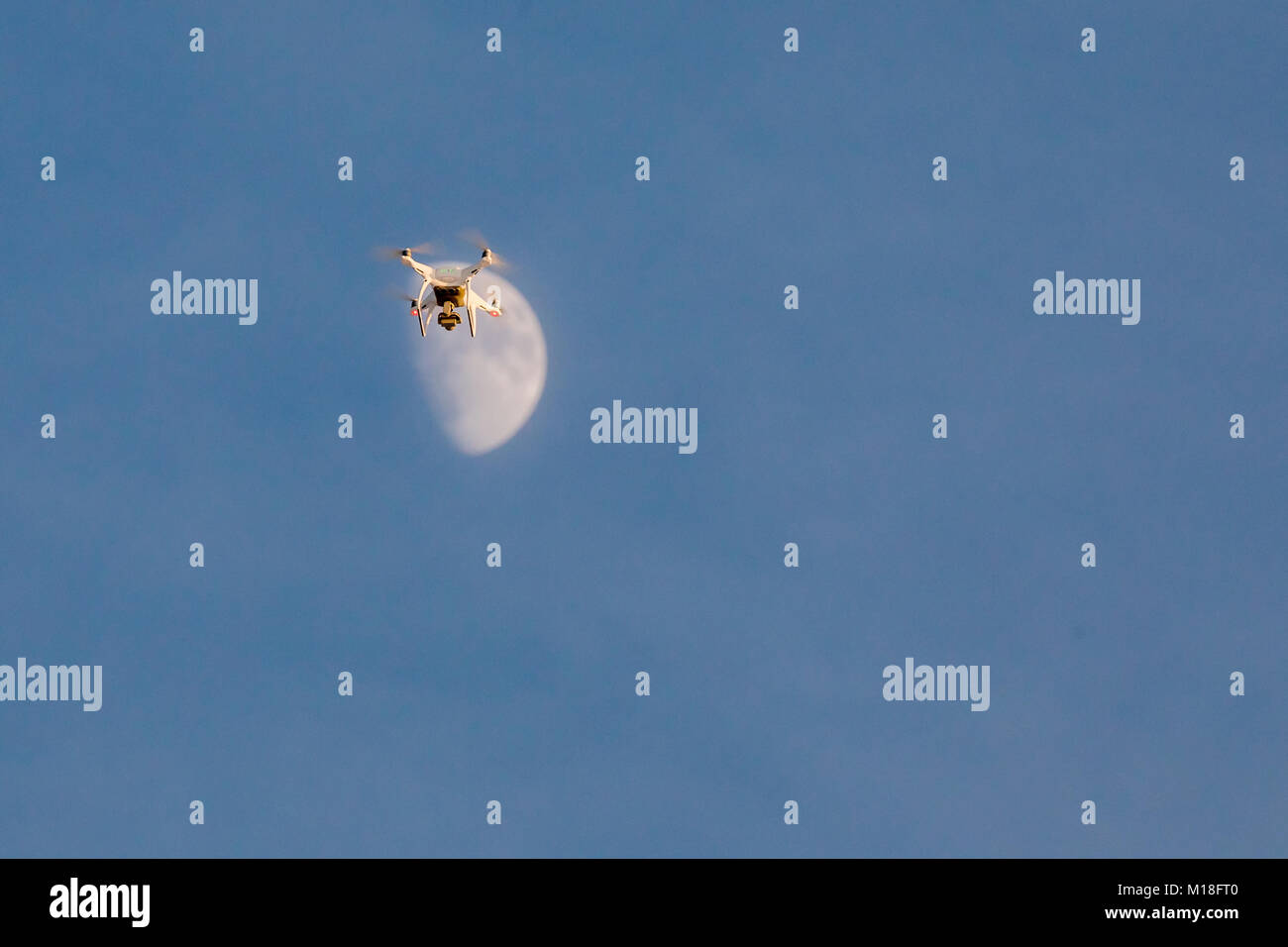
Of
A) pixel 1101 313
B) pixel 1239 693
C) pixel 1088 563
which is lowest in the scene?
pixel 1239 693

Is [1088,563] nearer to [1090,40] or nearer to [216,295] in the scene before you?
[1090,40]

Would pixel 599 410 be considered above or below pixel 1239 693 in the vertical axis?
above

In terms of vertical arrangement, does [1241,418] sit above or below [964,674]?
above

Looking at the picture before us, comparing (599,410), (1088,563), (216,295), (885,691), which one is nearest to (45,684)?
(216,295)
